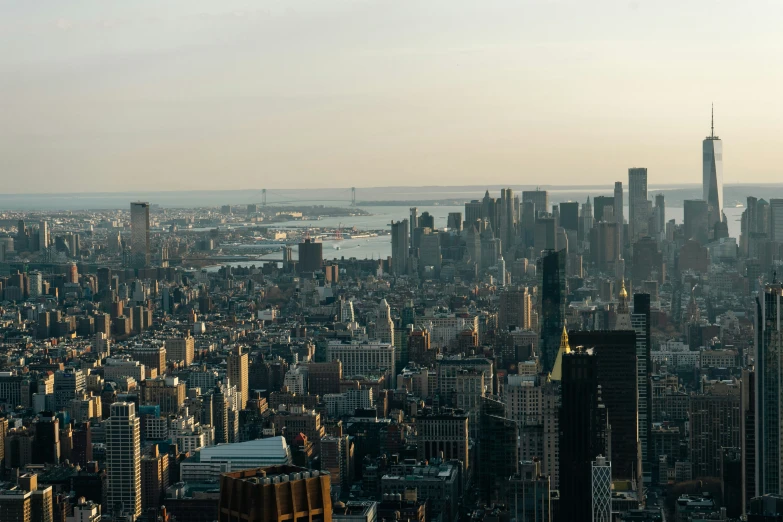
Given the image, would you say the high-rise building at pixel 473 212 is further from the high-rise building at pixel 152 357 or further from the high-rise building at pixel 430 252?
the high-rise building at pixel 152 357

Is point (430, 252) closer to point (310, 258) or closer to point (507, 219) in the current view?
point (507, 219)

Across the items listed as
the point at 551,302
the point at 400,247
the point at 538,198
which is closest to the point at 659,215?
the point at 538,198

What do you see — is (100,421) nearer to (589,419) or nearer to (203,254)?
(589,419)

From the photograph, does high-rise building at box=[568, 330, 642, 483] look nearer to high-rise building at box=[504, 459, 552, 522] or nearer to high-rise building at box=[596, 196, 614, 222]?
high-rise building at box=[504, 459, 552, 522]

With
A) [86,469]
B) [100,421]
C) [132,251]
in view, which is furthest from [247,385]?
[132,251]

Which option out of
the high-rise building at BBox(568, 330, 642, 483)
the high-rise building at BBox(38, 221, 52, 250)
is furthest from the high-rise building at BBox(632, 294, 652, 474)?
the high-rise building at BBox(38, 221, 52, 250)
